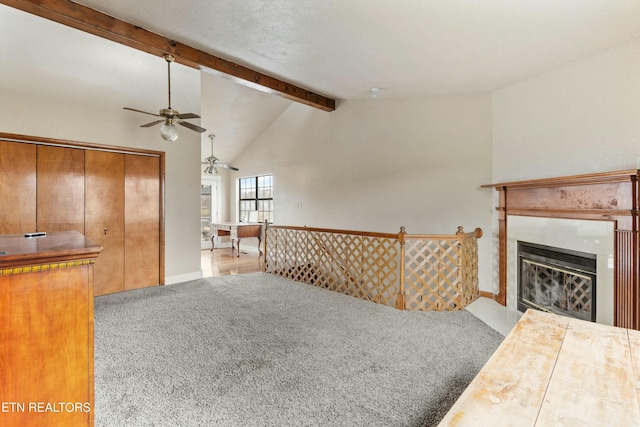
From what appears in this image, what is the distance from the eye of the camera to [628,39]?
2.59 metres

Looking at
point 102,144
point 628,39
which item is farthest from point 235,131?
point 628,39

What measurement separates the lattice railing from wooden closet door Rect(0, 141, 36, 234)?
321 centimetres

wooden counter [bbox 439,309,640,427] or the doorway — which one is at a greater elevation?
the doorway

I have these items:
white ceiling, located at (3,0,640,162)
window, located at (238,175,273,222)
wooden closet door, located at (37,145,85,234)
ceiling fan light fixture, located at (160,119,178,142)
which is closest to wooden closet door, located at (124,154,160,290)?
wooden closet door, located at (37,145,85,234)

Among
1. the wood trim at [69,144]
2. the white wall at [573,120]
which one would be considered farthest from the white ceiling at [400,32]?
the wood trim at [69,144]

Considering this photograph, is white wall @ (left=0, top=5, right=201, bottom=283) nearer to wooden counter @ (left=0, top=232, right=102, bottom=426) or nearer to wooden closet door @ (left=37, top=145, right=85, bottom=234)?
wooden closet door @ (left=37, top=145, right=85, bottom=234)

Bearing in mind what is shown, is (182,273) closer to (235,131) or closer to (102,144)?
(102,144)

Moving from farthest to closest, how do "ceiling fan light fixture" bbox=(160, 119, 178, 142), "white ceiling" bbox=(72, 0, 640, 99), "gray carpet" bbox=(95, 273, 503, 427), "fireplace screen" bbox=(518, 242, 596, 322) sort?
"ceiling fan light fixture" bbox=(160, 119, 178, 142) → "fireplace screen" bbox=(518, 242, 596, 322) → "white ceiling" bbox=(72, 0, 640, 99) → "gray carpet" bbox=(95, 273, 503, 427)

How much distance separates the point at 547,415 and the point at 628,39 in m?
3.38

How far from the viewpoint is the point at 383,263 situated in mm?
3939

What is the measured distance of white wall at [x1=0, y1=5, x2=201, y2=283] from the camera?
329 cm

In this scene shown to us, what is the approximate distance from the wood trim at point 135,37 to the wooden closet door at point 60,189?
165 cm

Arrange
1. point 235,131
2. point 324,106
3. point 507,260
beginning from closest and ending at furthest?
point 507,260, point 324,106, point 235,131

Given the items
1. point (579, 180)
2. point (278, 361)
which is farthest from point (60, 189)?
point (579, 180)
